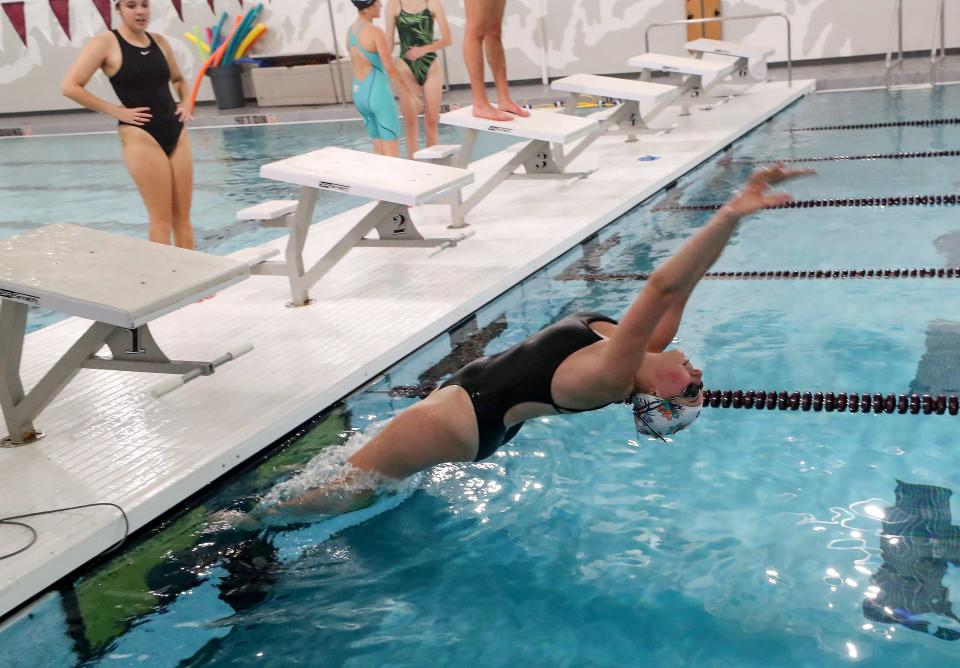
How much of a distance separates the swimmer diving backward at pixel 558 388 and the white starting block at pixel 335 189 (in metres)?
1.77

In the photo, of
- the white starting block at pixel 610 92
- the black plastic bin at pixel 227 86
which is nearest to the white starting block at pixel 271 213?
the white starting block at pixel 610 92

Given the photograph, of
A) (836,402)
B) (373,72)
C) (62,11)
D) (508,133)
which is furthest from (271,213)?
(62,11)

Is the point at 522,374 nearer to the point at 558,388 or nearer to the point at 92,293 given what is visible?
the point at 558,388

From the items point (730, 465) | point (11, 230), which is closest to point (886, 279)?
point (730, 465)

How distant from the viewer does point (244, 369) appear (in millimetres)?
3965

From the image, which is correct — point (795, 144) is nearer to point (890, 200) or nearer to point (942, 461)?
point (890, 200)

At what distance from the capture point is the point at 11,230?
27.0 ft

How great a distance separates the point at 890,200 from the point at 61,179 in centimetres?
874

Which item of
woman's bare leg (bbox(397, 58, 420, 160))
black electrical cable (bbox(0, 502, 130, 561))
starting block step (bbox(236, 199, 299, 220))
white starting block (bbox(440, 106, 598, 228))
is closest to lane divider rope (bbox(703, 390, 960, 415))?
black electrical cable (bbox(0, 502, 130, 561))

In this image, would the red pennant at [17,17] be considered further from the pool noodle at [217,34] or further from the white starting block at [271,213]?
the white starting block at [271,213]

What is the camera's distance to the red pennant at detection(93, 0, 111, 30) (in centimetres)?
1673

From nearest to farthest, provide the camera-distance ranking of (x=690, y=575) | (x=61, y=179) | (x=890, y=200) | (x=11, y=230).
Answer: (x=690, y=575) → (x=890, y=200) → (x=11, y=230) → (x=61, y=179)

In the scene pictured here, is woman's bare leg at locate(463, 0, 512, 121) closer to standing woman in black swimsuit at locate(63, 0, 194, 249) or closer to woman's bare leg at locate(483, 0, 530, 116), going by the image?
woman's bare leg at locate(483, 0, 530, 116)

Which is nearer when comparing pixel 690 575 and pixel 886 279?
pixel 690 575
